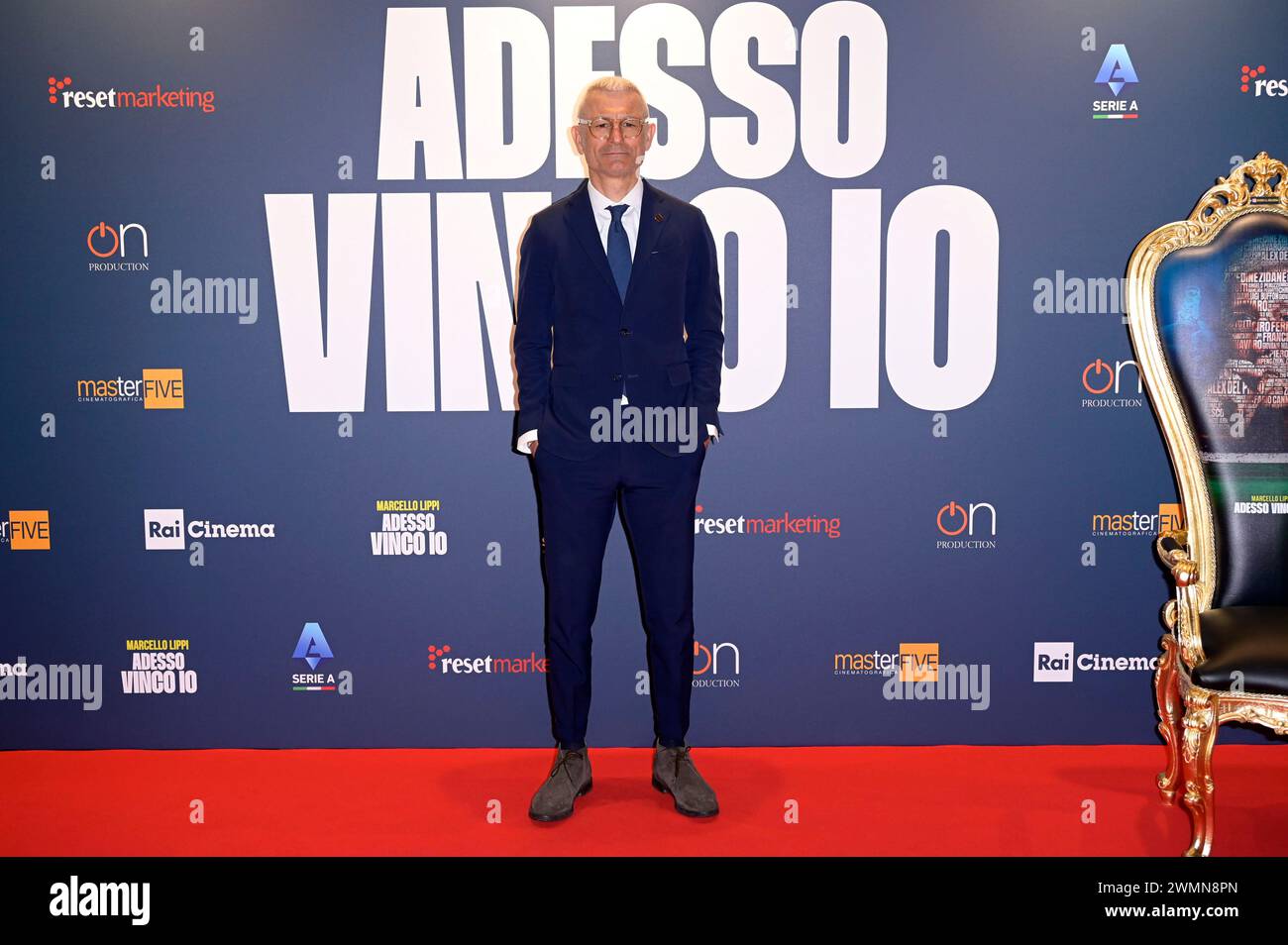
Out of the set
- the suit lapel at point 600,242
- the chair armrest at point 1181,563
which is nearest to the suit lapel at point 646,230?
the suit lapel at point 600,242

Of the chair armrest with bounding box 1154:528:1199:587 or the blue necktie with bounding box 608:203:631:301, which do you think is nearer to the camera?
the chair armrest with bounding box 1154:528:1199:587

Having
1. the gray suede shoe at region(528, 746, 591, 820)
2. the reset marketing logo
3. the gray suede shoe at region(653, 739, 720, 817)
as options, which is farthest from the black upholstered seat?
the reset marketing logo

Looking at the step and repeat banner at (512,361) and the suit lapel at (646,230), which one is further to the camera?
the step and repeat banner at (512,361)

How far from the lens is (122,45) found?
10.4ft

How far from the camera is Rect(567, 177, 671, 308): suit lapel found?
2.75 metres

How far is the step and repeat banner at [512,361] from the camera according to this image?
125 inches

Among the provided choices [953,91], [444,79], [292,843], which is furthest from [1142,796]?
[444,79]

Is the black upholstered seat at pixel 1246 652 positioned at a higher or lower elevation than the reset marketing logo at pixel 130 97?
lower

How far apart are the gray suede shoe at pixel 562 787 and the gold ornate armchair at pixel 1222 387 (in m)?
1.68

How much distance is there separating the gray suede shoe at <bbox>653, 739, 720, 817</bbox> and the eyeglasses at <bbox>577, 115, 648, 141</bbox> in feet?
5.85

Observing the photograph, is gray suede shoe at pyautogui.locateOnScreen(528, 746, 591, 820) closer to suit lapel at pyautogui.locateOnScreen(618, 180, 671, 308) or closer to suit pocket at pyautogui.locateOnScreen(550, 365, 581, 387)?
suit pocket at pyautogui.locateOnScreen(550, 365, 581, 387)

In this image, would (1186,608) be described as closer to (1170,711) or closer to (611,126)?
(1170,711)

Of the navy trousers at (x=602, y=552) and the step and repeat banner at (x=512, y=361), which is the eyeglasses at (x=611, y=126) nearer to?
the step and repeat banner at (x=512, y=361)

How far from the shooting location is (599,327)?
274 centimetres
